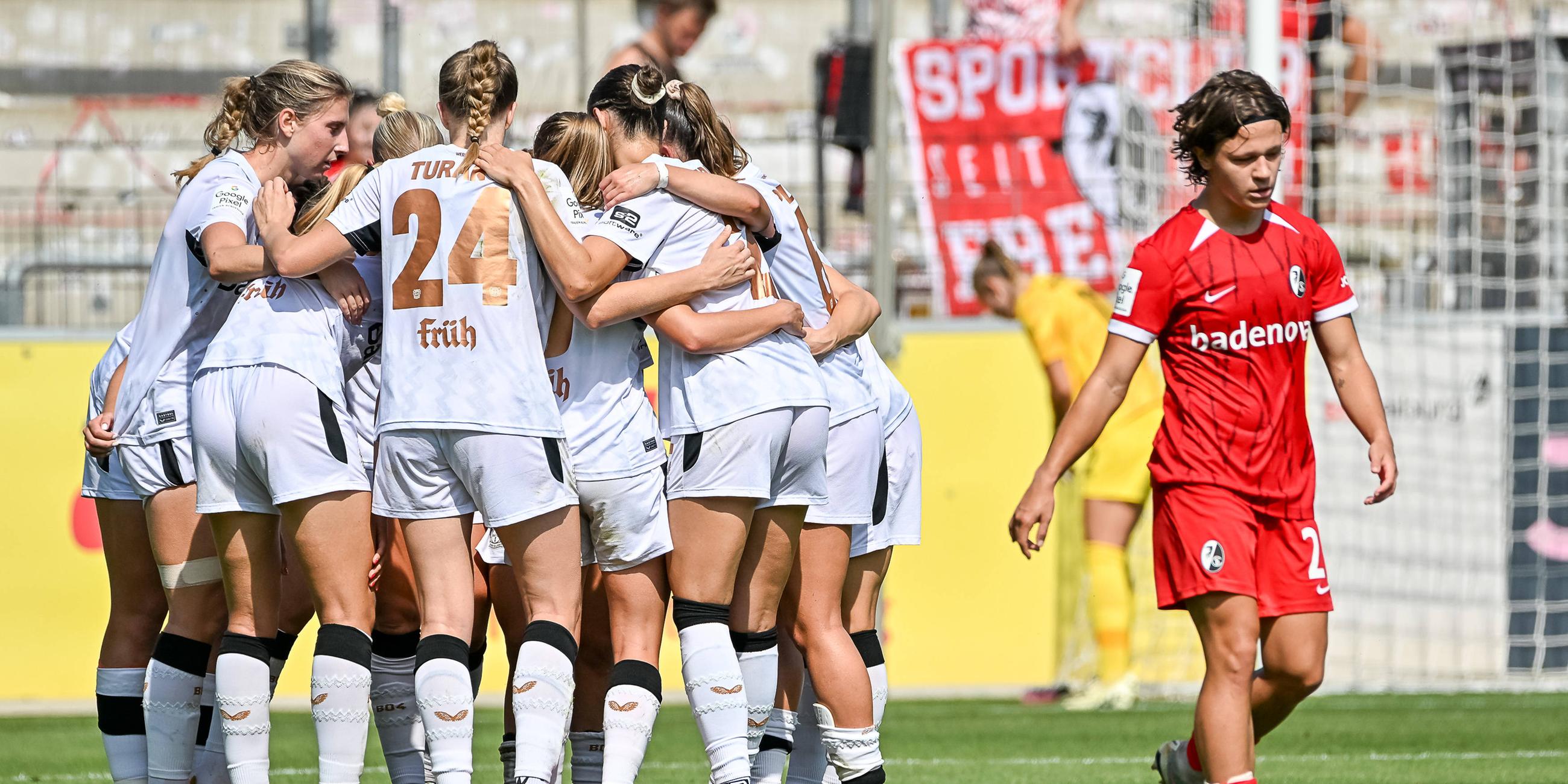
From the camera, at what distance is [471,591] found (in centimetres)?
402

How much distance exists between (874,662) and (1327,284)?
1599mm

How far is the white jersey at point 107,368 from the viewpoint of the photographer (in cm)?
480

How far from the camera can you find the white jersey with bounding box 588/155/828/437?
4.05 meters

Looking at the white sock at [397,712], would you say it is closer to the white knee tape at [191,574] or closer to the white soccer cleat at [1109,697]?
the white knee tape at [191,574]

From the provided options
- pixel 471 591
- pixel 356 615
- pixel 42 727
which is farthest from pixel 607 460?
pixel 42 727

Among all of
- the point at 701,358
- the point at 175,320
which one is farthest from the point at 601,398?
the point at 175,320

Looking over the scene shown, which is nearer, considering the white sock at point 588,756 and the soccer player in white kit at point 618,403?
the soccer player in white kit at point 618,403

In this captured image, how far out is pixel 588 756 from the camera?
455 cm

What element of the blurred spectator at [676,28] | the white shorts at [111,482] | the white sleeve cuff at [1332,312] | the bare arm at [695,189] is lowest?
the white shorts at [111,482]

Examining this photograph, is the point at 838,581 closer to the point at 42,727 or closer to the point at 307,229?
the point at 307,229

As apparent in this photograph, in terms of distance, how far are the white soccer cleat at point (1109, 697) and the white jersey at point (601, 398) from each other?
4.37 metres

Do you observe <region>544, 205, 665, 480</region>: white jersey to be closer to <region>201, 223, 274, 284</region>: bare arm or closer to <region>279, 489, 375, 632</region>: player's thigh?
<region>279, 489, 375, 632</region>: player's thigh

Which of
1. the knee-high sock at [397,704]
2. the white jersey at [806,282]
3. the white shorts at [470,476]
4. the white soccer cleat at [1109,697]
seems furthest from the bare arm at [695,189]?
the white soccer cleat at [1109,697]

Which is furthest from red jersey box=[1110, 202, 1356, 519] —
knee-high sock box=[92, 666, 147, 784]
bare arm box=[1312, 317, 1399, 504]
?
knee-high sock box=[92, 666, 147, 784]
